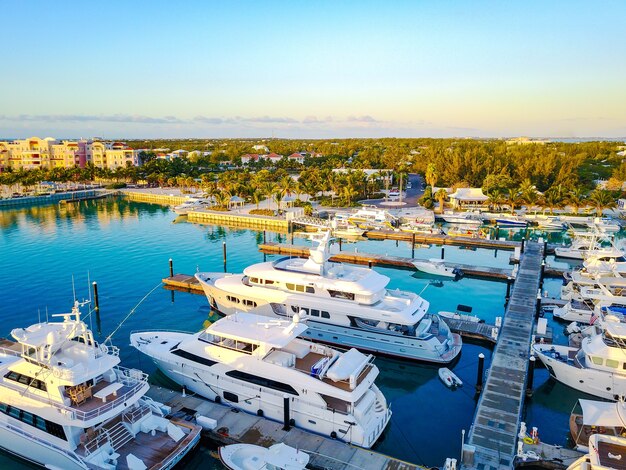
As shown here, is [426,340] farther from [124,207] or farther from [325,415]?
[124,207]

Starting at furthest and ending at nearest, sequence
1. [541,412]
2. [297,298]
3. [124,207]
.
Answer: [124,207]
[297,298]
[541,412]

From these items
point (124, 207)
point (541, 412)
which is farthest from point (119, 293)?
point (124, 207)

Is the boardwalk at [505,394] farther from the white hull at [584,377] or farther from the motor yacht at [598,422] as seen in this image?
the motor yacht at [598,422]

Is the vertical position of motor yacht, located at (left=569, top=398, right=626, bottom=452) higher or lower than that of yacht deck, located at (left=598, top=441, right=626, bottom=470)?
lower

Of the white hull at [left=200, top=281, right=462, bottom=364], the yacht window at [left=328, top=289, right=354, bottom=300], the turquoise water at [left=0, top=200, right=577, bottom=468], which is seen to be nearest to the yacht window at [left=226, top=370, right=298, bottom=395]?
the turquoise water at [left=0, top=200, right=577, bottom=468]

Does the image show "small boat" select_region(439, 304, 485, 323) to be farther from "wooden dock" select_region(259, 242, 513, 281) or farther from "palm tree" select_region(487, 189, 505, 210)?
"palm tree" select_region(487, 189, 505, 210)
